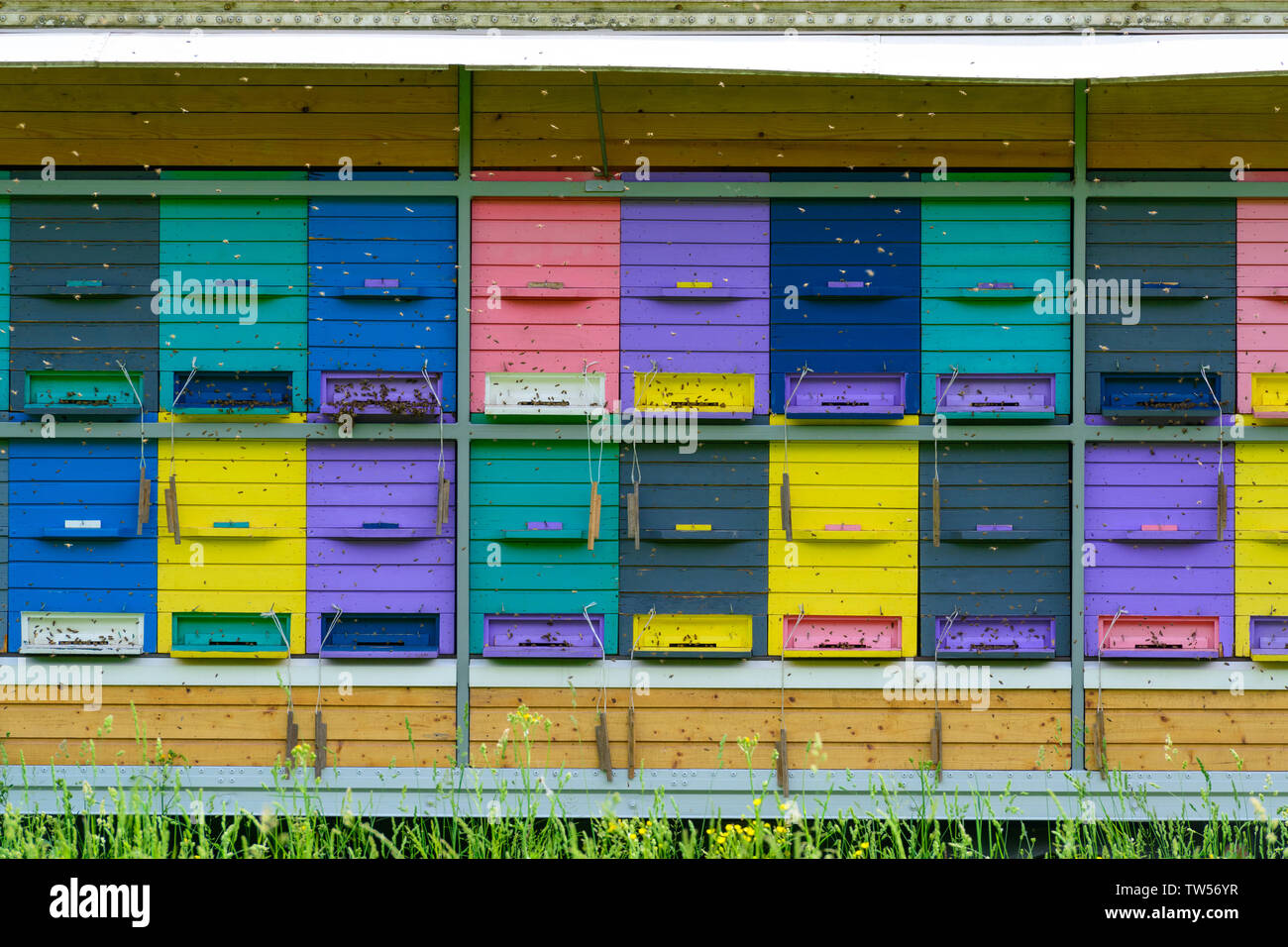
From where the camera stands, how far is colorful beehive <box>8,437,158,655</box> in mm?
5406

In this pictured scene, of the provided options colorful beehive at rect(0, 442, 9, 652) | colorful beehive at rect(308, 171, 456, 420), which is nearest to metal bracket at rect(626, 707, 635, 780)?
colorful beehive at rect(308, 171, 456, 420)

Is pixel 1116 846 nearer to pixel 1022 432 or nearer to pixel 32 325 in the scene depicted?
pixel 1022 432

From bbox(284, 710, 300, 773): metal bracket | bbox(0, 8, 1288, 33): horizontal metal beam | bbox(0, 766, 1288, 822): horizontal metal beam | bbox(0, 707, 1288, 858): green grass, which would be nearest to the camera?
bbox(0, 707, 1288, 858): green grass

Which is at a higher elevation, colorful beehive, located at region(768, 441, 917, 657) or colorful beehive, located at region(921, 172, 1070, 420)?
colorful beehive, located at region(921, 172, 1070, 420)

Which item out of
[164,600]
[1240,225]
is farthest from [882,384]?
[164,600]

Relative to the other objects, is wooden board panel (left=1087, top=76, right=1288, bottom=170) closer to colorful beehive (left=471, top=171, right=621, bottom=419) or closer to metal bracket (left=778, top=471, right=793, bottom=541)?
metal bracket (left=778, top=471, right=793, bottom=541)

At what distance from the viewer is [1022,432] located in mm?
5387

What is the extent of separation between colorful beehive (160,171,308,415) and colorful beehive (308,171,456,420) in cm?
10

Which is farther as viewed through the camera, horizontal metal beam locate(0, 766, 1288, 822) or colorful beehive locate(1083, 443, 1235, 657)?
colorful beehive locate(1083, 443, 1235, 657)

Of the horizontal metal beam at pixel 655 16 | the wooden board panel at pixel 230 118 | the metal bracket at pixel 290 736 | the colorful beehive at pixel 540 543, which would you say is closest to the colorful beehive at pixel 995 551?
the colorful beehive at pixel 540 543

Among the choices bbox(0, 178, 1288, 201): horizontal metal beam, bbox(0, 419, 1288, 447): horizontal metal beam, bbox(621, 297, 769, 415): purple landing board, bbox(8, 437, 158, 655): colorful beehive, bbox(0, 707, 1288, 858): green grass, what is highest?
bbox(0, 178, 1288, 201): horizontal metal beam

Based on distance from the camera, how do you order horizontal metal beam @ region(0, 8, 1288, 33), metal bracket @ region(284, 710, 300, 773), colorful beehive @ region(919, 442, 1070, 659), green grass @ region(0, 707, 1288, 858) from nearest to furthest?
green grass @ region(0, 707, 1288, 858) → horizontal metal beam @ region(0, 8, 1288, 33) → metal bracket @ region(284, 710, 300, 773) → colorful beehive @ region(919, 442, 1070, 659)

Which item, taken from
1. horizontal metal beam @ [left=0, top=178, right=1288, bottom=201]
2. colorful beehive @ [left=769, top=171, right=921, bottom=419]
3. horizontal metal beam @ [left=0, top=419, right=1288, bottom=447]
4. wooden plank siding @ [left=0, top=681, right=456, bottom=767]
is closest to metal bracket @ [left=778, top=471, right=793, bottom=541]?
horizontal metal beam @ [left=0, top=419, right=1288, bottom=447]

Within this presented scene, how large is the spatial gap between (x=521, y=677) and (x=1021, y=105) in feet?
13.3
